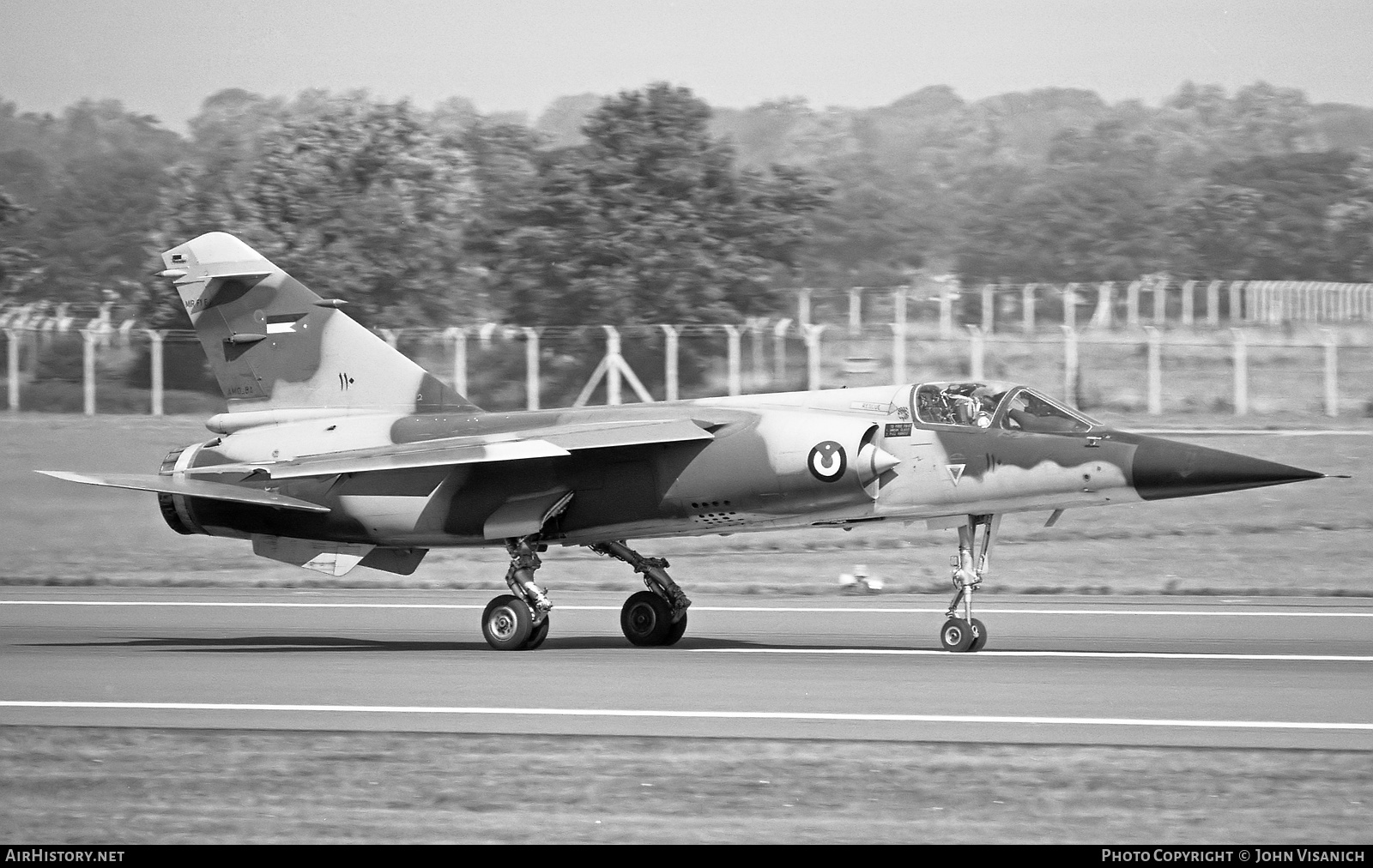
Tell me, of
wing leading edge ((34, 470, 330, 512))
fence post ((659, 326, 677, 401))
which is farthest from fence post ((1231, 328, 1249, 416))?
wing leading edge ((34, 470, 330, 512))

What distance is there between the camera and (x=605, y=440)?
1527 cm

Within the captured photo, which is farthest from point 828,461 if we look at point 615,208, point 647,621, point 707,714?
point 615,208

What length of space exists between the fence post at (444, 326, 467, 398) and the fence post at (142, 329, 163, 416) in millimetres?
5443

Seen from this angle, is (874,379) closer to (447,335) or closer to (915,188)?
(447,335)

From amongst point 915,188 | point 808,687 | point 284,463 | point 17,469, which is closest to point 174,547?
point 17,469

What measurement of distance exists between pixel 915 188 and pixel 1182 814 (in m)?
103

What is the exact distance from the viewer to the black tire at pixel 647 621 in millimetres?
16188

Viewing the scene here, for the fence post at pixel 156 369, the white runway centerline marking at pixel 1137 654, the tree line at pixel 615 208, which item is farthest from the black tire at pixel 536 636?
the tree line at pixel 615 208

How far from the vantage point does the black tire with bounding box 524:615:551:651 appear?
51.5ft

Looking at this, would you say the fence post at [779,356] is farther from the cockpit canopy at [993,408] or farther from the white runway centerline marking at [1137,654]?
the white runway centerline marking at [1137,654]

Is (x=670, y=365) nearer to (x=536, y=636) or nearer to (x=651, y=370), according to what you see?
(x=651, y=370)

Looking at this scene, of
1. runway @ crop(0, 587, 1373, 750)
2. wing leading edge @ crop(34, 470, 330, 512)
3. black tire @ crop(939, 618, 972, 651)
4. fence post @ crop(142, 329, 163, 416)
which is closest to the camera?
runway @ crop(0, 587, 1373, 750)

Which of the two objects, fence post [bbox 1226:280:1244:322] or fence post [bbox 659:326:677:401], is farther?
fence post [bbox 1226:280:1244:322]

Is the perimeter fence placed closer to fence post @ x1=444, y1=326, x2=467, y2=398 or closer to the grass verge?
fence post @ x1=444, y1=326, x2=467, y2=398
